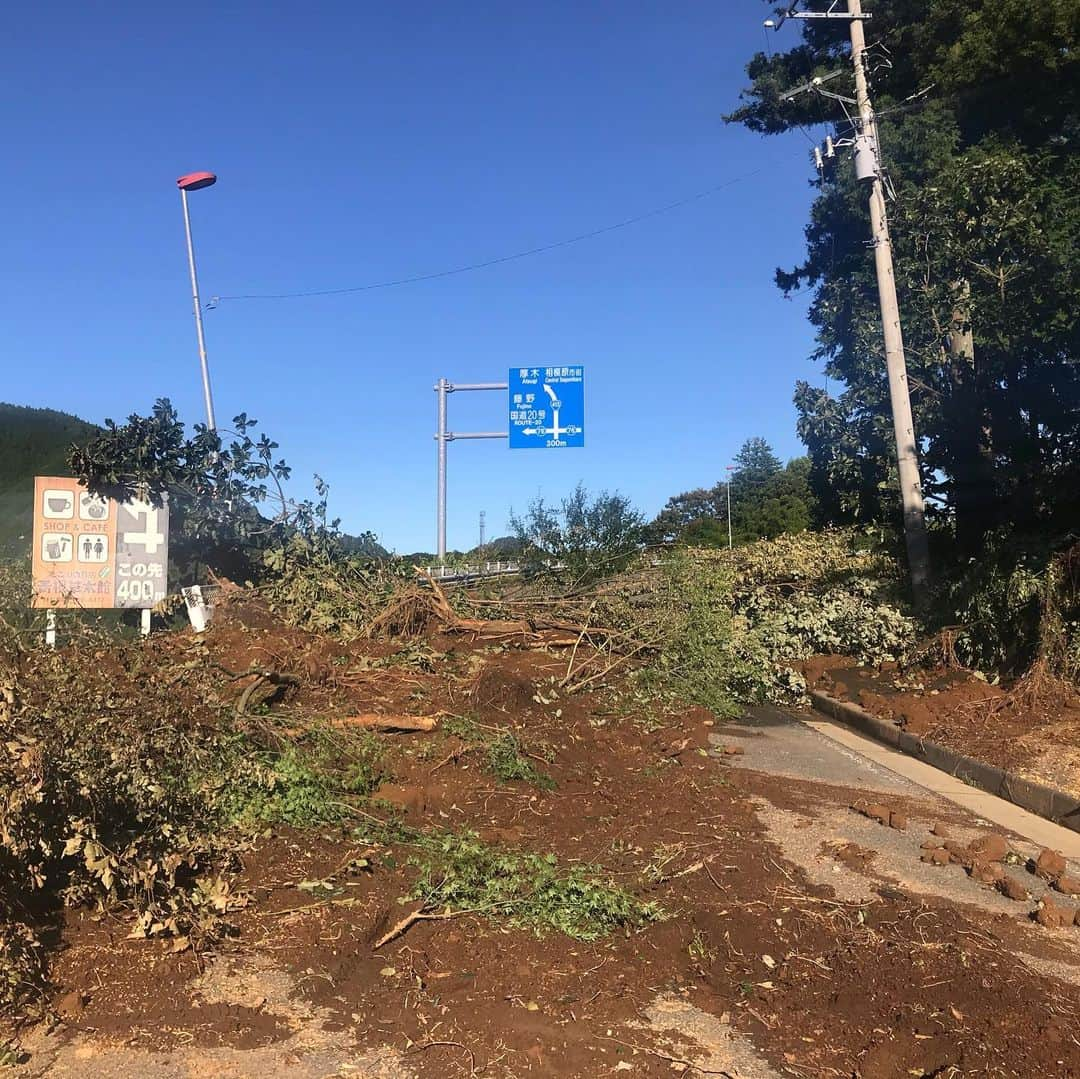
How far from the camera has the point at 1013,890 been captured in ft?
16.6

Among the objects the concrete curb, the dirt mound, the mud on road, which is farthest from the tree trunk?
the mud on road

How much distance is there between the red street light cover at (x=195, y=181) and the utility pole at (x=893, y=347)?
10.5m

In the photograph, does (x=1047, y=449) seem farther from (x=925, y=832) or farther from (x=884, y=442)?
(x=925, y=832)

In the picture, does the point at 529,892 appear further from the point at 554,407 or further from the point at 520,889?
the point at 554,407

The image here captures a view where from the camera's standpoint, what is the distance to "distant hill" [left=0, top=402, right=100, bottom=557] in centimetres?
1385

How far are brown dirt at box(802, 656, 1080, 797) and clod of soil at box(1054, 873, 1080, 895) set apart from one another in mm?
1808

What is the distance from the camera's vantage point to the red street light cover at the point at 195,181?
17.3 m

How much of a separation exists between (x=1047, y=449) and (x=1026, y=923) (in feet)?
36.9

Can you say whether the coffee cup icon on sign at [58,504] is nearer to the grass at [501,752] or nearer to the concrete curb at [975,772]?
the grass at [501,752]

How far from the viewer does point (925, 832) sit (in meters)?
6.37

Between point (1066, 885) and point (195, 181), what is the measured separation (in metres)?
17.9

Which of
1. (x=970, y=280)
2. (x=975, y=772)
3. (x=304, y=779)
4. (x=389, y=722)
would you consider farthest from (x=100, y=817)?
(x=970, y=280)

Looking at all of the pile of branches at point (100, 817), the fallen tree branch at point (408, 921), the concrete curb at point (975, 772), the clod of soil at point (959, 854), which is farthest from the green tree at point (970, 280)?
the pile of branches at point (100, 817)

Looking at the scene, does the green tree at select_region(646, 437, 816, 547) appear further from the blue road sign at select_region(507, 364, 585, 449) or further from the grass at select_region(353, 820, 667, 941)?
the grass at select_region(353, 820, 667, 941)
